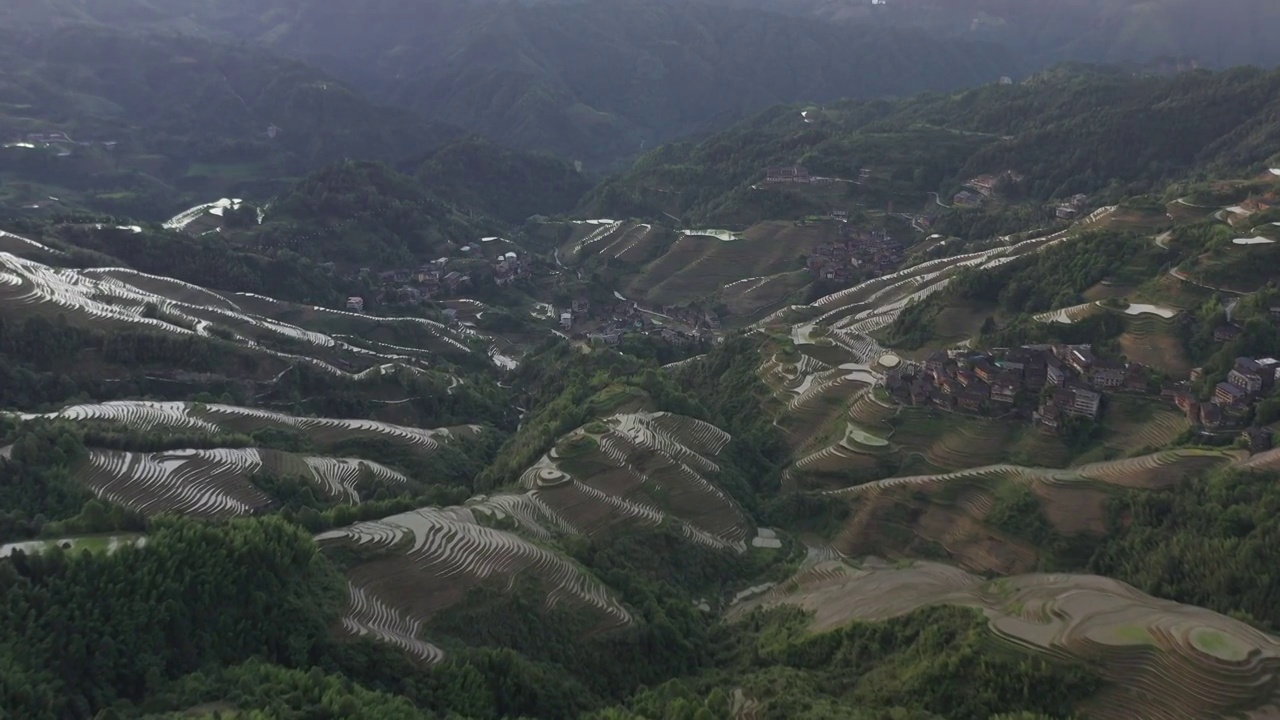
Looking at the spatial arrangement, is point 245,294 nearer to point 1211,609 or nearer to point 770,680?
point 770,680

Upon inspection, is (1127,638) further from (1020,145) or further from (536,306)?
(1020,145)

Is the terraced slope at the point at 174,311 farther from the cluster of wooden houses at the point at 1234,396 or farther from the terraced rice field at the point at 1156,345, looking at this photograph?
the cluster of wooden houses at the point at 1234,396

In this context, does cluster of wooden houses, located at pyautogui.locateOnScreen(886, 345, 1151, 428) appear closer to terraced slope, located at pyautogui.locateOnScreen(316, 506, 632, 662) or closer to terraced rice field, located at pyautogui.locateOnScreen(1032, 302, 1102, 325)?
terraced rice field, located at pyautogui.locateOnScreen(1032, 302, 1102, 325)

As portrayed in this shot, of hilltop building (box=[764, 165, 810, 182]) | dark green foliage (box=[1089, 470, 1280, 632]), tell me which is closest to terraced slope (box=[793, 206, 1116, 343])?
dark green foliage (box=[1089, 470, 1280, 632])

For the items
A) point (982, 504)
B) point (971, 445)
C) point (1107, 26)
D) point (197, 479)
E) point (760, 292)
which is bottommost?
point (760, 292)

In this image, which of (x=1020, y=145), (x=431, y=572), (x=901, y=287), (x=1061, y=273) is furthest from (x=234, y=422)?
(x=1020, y=145)

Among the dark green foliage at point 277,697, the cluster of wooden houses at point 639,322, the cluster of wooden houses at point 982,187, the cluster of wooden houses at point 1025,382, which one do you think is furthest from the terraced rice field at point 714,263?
the dark green foliage at point 277,697
